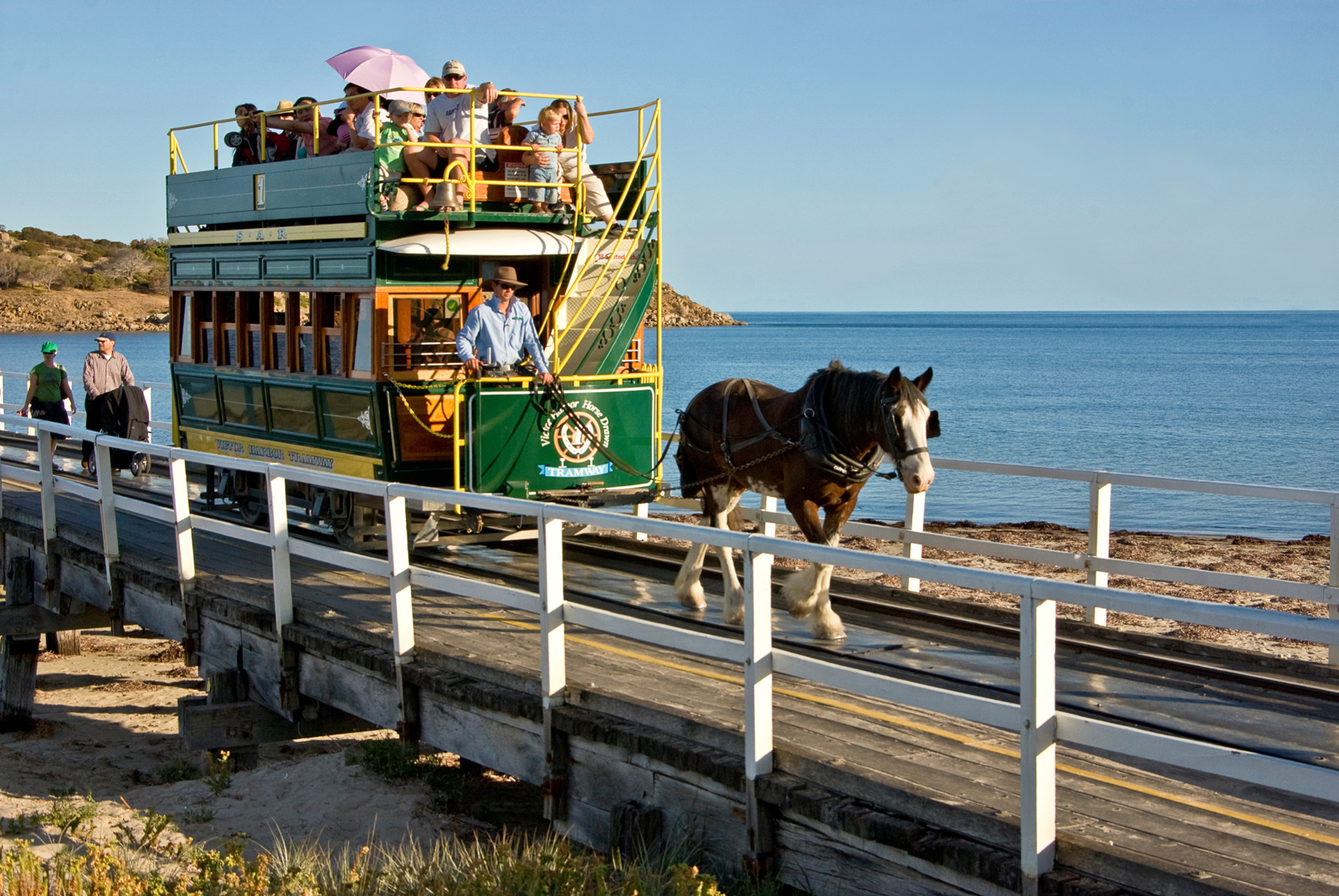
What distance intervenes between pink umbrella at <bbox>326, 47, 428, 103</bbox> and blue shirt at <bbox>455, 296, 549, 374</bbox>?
257 cm

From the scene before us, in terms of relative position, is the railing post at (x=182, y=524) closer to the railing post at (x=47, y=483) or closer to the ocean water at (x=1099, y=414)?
the railing post at (x=47, y=483)

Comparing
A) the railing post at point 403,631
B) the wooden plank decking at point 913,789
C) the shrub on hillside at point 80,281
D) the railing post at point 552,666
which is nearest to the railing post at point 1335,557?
the wooden plank decking at point 913,789

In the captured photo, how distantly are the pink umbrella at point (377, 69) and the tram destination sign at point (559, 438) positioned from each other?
3242 mm

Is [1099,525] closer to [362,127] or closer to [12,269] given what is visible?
[362,127]

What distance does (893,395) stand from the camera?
336 inches

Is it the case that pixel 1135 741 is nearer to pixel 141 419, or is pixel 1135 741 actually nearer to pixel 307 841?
pixel 307 841

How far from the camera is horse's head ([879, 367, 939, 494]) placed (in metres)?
8.41

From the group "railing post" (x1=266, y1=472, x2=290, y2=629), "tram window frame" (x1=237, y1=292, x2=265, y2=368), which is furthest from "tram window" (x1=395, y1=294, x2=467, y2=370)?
"railing post" (x1=266, y1=472, x2=290, y2=629)

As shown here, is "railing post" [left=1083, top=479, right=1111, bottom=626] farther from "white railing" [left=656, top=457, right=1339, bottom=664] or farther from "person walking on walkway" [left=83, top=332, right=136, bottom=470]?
"person walking on walkway" [left=83, top=332, right=136, bottom=470]

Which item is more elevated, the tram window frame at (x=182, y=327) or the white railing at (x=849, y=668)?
the tram window frame at (x=182, y=327)

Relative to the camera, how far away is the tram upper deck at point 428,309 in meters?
12.1

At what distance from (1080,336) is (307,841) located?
194 m

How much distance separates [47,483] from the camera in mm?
12516

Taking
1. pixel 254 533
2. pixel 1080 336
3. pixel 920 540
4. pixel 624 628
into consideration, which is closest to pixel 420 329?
pixel 254 533
